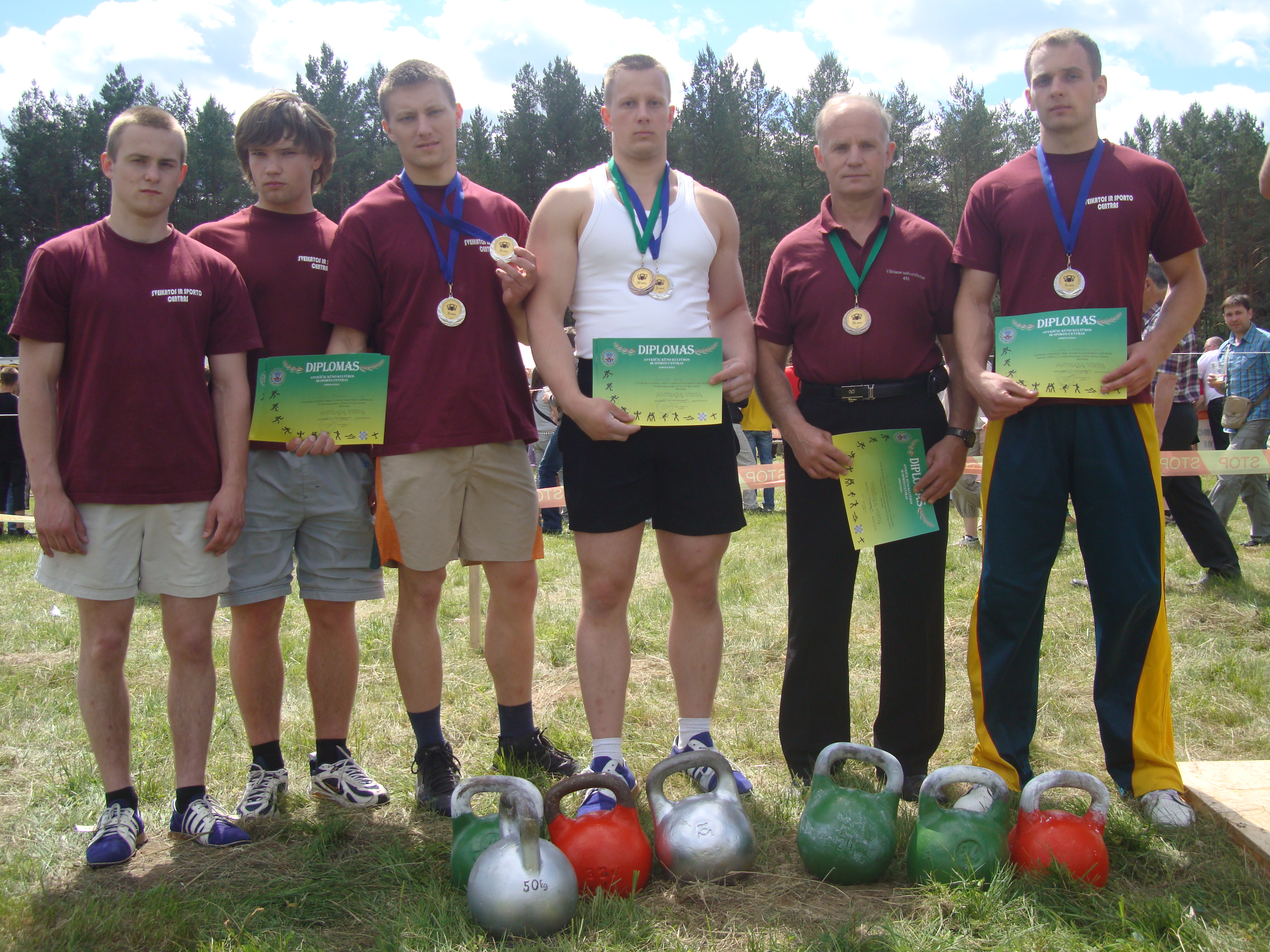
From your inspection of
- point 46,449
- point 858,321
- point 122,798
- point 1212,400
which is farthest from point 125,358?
point 1212,400

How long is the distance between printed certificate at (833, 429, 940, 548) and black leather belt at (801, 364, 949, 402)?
0.13 metres

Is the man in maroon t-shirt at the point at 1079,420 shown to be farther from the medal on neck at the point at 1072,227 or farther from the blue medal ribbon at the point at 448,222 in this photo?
the blue medal ribbon at the point at 448,222

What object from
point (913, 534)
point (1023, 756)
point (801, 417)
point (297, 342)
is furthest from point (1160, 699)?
point (297, 342)

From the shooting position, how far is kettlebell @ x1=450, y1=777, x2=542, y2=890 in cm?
248

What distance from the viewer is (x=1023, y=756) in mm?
3043

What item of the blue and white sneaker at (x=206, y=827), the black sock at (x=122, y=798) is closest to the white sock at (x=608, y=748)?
the blue and white sneaker at (x=206, y=827)

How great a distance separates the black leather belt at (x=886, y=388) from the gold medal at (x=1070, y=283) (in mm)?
452

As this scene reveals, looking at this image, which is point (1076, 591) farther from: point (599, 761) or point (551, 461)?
point (551, 461)

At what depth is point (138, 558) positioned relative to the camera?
2.94m

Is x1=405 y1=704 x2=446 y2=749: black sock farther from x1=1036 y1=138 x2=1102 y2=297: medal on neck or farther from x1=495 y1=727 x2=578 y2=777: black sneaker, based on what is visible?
x1=1036 y1=138 x2=1102 y2=297: medal on neck

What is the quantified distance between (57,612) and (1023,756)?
6552mm

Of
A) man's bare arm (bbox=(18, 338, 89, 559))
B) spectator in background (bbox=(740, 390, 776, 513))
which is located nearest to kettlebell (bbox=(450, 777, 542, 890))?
man's bare arm (bbox=(18, 338, 89, 559))

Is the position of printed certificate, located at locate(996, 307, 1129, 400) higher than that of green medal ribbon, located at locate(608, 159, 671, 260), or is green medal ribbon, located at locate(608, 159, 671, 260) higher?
green medal ribbon, located at locate(608, 159, 671, 260)

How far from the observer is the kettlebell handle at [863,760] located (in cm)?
257
